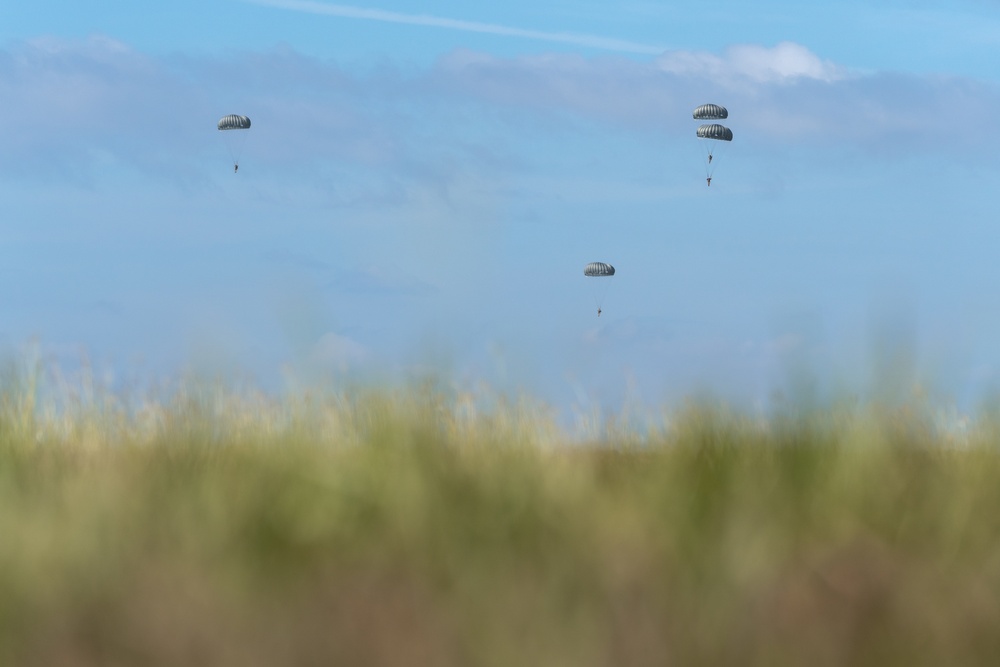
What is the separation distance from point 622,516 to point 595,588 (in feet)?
2.11

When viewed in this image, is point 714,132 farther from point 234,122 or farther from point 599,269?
point 234,122

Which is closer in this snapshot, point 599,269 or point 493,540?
point 493,540

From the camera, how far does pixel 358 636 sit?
3.90 m

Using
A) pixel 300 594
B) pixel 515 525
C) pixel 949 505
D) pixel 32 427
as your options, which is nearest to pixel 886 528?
pixel 949 505

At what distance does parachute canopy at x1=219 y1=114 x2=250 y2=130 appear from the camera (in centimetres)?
4291

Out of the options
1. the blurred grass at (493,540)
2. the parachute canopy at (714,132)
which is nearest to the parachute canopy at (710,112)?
the parachute canopy at (714,132)

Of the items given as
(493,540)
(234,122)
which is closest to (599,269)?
(234,122)

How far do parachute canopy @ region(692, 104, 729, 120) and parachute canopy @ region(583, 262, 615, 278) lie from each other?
7.83 metres

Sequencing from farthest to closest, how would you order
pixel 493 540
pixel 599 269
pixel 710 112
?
pixel 599 269, pixel 710 112, pixel 493 540

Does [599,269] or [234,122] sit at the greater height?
[234,122]

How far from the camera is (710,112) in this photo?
42156 millimetres

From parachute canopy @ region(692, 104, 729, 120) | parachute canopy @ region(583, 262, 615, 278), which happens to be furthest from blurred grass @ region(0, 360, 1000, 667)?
parachute canopy @ region(583, 262, 615, 278)

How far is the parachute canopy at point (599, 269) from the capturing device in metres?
47.7

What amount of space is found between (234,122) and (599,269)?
623 inches
